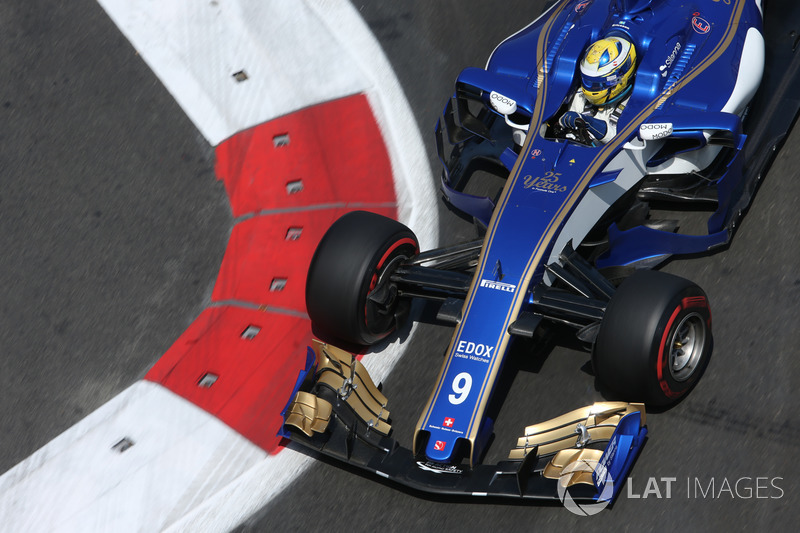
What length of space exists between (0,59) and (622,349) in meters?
5.57

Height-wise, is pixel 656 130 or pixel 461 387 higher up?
pixel 656 130

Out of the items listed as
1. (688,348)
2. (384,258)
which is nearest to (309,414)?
(384,258)

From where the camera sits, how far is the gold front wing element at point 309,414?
525cm

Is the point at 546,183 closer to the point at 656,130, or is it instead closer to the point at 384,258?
the point at 656,130

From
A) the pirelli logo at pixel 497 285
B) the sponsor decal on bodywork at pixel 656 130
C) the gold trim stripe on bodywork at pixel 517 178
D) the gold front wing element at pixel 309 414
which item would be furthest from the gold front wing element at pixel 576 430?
the sponsor decal on bodywork at pixel 656 130

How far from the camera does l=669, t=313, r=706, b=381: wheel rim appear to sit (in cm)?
533

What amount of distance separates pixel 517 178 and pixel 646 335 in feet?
4.72

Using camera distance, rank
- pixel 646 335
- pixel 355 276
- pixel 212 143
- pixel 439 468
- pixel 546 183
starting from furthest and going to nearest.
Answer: pixel 212 143, pixel 546 183, pixel 355 276, pixel 439 468, pixel 646 335

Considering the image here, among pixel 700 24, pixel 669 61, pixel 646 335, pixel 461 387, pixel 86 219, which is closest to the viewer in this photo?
pixel 646 335

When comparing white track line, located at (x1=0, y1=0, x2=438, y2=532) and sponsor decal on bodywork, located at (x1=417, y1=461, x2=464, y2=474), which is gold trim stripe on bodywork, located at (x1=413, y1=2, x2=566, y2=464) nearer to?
sponsor decal on bodywork, located at (x1=417, y1=461, x2=464, y2=474)

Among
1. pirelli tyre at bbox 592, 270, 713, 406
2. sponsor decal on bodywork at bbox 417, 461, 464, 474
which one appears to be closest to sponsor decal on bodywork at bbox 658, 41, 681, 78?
pirelli tyre at bbox 592, 270, 713, 406

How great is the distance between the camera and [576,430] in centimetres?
502
